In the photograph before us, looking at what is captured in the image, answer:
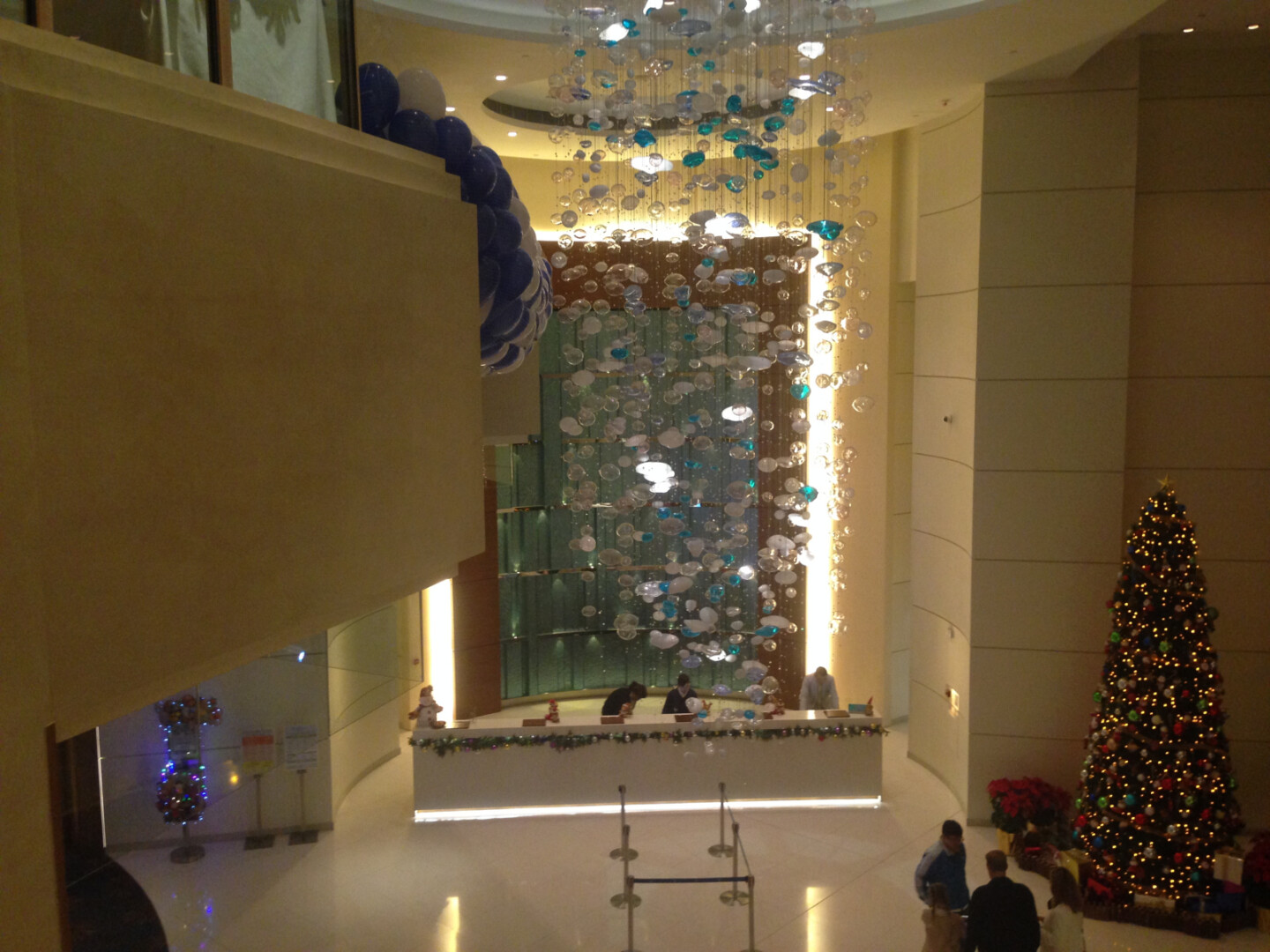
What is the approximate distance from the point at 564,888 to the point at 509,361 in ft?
14.5

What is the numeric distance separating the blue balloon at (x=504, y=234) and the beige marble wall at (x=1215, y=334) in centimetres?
590

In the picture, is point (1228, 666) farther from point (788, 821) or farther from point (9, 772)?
point (9, 772)

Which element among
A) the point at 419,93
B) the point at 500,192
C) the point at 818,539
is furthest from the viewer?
the point at 818,539

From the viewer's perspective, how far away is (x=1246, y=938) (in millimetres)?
6438

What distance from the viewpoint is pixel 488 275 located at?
3.54 m

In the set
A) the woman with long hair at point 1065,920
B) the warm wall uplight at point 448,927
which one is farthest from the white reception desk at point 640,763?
the woman with long hair at point 1065,920

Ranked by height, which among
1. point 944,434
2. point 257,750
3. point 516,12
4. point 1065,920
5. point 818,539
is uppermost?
point 516,12

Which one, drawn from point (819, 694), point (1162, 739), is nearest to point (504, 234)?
point (1162, 739)

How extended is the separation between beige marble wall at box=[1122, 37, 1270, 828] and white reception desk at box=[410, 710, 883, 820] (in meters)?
2.79

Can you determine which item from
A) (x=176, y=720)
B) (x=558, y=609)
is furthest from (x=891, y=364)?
(x=176, y=720)

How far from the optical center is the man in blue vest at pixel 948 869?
5773 millimetres

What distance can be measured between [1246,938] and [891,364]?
18.0ft

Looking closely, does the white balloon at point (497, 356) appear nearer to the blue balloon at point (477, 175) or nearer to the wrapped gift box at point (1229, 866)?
the blue balloon at point (477, 175)

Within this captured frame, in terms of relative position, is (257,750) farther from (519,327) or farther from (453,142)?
(453,142)
